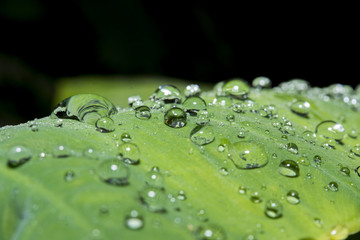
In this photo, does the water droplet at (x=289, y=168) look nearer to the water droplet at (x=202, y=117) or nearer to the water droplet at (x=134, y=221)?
the water droplet at (x=202, y=117)

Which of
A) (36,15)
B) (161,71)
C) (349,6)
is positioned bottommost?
(161,71)

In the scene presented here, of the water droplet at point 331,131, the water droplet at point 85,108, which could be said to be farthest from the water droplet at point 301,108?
the water droplet at point 85,108

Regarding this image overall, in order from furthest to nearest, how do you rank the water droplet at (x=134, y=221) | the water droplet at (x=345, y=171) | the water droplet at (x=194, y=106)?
1. the water droplet at (x=194, y=106)
2. the water droplet at (x=345, y=171)
3. the water droplet at (x=134, y=221)

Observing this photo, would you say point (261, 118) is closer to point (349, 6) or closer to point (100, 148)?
point (100, 148)

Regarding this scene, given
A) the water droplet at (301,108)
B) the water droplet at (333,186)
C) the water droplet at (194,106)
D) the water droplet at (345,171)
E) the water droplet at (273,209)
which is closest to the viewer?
the water droplet at (273,209)

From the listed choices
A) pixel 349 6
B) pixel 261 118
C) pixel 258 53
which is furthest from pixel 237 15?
pixel 261 118

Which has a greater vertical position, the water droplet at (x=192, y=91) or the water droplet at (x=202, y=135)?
the water droplet at (x=202, y=135)

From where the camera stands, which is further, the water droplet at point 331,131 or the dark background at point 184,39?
the dark background at point 184,39
